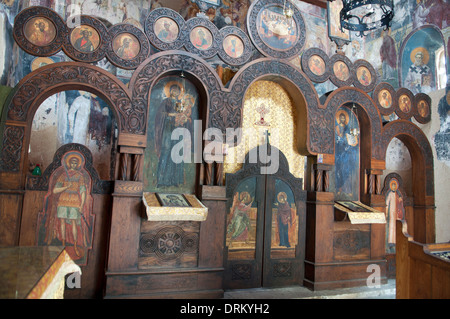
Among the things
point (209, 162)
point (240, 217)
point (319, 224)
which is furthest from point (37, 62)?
point (319, 224)

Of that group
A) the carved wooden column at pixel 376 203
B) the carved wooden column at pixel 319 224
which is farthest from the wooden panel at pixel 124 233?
the carved wooden column at pixel 376 203

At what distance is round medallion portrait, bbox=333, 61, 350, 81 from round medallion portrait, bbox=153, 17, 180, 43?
3653 mm

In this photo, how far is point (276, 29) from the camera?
6805 millimetres

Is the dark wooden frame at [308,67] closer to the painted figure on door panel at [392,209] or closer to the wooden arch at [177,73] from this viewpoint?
the wooden arch at [177,73]

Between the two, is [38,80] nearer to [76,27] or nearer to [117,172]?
[76,27]

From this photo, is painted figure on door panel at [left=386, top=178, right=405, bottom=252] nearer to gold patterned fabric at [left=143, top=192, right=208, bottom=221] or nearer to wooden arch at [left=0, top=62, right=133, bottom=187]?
gold patterned fabric at [left=143, top=192, right=208, bottom=221]

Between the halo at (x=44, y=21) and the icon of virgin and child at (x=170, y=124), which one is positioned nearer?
the halo at (x=44, y=21)

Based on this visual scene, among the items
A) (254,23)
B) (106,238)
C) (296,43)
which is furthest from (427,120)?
(106,238)

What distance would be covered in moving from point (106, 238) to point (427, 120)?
26.5ft

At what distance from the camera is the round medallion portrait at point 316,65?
700 cm

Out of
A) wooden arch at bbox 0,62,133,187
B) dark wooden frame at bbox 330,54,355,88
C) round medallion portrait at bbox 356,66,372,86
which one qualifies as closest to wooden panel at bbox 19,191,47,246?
wooden arch at bbox 0,62,133,187

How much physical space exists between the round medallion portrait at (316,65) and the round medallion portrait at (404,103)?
2300mm

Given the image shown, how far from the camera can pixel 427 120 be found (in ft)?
27.1

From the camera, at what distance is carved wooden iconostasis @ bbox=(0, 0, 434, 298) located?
16.8 feet
